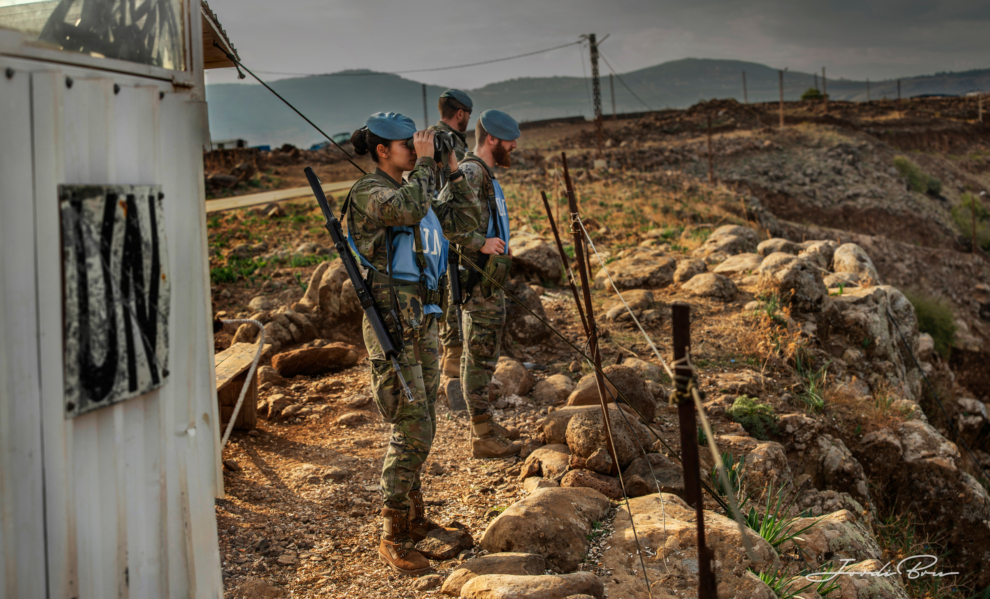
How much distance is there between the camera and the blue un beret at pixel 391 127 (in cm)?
313

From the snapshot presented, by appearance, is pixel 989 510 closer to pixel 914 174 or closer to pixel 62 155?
pixel 62 155

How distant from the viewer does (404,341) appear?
308cm

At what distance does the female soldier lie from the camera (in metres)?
3.03

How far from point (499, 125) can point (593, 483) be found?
2294 mm

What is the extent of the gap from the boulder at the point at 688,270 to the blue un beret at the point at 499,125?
490 cm

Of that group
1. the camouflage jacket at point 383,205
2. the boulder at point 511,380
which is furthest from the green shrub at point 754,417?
the camouflage jacket at point 383,205

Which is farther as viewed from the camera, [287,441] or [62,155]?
[287,441]

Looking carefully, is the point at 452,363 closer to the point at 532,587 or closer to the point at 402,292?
the point at 402,292

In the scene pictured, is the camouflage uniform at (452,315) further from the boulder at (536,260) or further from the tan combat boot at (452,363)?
the boulder at (536,260)

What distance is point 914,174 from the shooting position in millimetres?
29500

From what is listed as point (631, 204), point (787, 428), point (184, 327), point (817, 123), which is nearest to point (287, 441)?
point (184, 327)

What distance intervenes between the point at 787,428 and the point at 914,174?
29987 millimetres

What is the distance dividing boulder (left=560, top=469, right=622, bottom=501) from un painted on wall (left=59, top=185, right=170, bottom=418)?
7.87 feet

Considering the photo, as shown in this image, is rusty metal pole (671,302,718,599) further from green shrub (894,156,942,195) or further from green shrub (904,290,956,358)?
green shrub (894,156,942,195)
